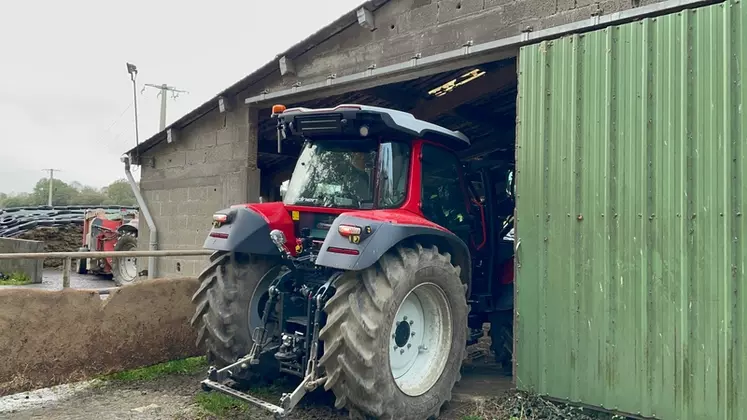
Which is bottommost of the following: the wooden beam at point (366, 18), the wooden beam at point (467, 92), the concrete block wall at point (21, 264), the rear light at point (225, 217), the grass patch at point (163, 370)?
the grass patch at point (163, 370)

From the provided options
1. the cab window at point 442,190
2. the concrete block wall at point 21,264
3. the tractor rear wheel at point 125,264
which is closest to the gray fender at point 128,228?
the tractor rear wheel at point 125,264

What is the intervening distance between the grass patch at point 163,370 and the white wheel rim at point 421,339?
7.42ft

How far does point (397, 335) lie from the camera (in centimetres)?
423

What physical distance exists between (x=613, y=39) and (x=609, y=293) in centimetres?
190

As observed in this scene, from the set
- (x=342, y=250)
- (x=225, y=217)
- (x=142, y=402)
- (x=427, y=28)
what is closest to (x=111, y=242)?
(x=142, y=402)

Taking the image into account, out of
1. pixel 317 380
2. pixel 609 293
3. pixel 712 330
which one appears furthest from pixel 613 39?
pixel 317 380

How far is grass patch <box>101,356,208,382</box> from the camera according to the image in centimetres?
506

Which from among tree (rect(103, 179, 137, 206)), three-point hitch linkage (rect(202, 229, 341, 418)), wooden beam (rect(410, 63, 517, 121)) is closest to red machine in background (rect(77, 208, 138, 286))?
wooden beam (rect(410, 63, 517, 121))

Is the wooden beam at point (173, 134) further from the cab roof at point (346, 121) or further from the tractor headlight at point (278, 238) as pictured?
the tractor headlight at point (278, 238)

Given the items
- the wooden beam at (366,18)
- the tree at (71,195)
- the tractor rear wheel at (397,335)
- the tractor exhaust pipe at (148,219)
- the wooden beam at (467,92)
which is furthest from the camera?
the tree at (71,195)

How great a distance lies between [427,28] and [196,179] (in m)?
4.81

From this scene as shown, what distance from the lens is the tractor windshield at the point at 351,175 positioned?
4.48 m

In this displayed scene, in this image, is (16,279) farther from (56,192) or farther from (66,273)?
(56,192)

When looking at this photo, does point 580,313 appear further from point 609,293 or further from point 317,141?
point 317,141
